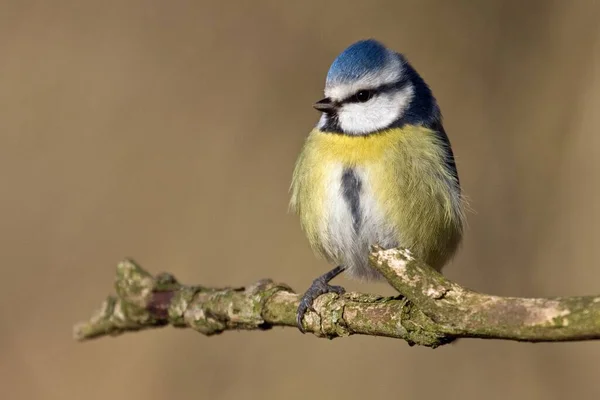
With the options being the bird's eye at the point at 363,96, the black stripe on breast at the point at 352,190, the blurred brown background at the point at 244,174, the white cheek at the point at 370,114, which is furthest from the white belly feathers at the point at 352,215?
the blurred brown background at the point at 244,174

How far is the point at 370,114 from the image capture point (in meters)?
2.58

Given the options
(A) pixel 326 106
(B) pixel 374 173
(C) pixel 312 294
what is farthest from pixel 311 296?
(A) pixel 326 106

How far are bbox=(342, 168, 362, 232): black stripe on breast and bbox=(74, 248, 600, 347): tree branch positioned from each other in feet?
1.17

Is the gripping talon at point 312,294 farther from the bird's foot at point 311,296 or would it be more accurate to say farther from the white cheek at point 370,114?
the white cheek at point 370,114

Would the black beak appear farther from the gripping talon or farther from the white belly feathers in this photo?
the gripping talon

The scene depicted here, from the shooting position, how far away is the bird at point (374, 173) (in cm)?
245

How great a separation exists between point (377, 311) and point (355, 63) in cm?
100

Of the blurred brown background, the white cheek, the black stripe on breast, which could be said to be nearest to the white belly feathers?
the black stripe on breast

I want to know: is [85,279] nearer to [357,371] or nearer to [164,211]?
[164,211]

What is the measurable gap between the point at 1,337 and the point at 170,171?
121 centimetres

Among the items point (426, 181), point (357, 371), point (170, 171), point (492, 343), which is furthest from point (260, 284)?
point (170, 171)

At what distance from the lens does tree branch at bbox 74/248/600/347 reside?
143 cm

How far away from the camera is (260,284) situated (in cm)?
242

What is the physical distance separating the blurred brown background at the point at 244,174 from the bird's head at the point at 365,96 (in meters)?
1.08
